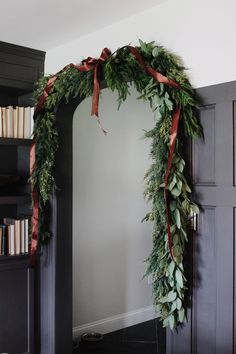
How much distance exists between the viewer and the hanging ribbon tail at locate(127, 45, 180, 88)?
223 cm

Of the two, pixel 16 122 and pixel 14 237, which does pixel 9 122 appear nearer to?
pixel 16 122

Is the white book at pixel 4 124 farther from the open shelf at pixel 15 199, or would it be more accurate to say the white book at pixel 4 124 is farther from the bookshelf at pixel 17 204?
the open shelf at pixel 15 199

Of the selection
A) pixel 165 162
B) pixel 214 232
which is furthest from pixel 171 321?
pixel 165 162

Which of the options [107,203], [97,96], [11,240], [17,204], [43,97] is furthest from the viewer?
[107,203]

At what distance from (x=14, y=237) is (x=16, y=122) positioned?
91 centimetres

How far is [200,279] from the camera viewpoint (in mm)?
2305

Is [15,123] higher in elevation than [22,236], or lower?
higher

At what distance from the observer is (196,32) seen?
2.28 meters

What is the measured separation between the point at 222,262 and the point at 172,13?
145 centimetres

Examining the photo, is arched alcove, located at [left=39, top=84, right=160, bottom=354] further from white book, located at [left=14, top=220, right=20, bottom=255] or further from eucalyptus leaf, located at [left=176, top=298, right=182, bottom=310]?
eucalyptus leaf, located at [left=176, top=298, right=182, bottom=310]

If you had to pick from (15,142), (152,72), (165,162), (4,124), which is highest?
(152,72)

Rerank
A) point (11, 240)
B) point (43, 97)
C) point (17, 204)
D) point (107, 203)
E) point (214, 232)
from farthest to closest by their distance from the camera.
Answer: point (107, 203) → point (17, 204) → point (11, 240) → point (43, 97) → point (214, 232)

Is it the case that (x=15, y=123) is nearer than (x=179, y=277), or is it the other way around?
(x=179, y=277)

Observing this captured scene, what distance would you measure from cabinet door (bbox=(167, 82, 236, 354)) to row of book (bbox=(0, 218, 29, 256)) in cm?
146
